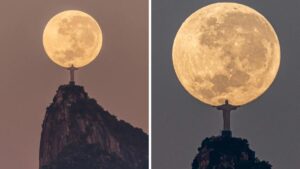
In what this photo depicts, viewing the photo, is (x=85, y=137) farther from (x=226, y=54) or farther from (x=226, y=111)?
(x=226, y=54)

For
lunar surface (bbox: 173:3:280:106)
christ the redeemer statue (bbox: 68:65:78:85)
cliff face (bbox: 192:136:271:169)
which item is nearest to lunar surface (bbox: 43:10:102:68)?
christ the redeemer statue (bbox: 68:65:78:85)

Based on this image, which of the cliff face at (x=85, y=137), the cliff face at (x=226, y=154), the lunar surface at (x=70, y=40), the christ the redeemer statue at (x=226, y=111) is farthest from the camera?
the cliff face at (x=85, y=137)

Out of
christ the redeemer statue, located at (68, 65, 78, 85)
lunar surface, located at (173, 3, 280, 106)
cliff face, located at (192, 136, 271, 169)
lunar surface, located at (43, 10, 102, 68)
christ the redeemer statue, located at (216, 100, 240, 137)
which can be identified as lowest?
cliff face, located at (192, 136, 271, 169)

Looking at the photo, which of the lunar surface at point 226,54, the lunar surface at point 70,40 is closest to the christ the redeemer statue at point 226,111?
the lunar surface at point 226,54

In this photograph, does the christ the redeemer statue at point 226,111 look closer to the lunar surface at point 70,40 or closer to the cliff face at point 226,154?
the cliff face at point 226,154

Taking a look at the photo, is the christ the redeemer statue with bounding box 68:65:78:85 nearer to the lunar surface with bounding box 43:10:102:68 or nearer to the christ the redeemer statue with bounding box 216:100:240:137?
the lunar surface with bounding box 43:10:102:68

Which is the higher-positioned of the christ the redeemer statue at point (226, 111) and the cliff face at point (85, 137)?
the cliff face at point (85, 137)

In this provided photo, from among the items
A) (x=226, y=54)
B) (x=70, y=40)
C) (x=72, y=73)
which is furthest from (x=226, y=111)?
(x=72, y=73)
